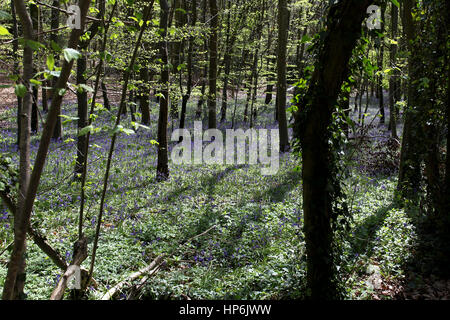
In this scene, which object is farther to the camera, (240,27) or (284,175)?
(240,27)

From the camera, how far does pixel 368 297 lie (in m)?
4.21

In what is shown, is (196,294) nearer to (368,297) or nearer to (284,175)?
(368,297)

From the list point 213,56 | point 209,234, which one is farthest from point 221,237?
point 213,56

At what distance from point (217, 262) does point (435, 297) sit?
10.7ft

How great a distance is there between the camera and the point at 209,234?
6539 millimetres

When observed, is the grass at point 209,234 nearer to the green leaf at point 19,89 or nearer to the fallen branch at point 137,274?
the fallen branch at point 137,274

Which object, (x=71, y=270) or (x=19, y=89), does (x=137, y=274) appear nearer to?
(x=71, y=270)

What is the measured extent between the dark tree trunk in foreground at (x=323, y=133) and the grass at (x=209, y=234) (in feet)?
1.47

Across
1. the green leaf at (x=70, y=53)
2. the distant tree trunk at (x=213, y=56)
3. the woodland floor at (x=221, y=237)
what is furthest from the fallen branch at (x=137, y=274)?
the distant tree trunk at (x=213, y=56)

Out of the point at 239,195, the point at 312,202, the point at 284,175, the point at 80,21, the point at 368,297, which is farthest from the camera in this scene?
the point at 284,175

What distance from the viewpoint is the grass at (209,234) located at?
178 inches

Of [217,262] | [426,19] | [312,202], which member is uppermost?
[426,19]

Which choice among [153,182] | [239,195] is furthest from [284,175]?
[153,182]

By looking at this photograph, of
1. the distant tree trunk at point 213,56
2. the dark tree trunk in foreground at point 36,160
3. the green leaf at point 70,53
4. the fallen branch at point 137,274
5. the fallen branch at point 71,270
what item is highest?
the distant tree trunk at point 213,56
